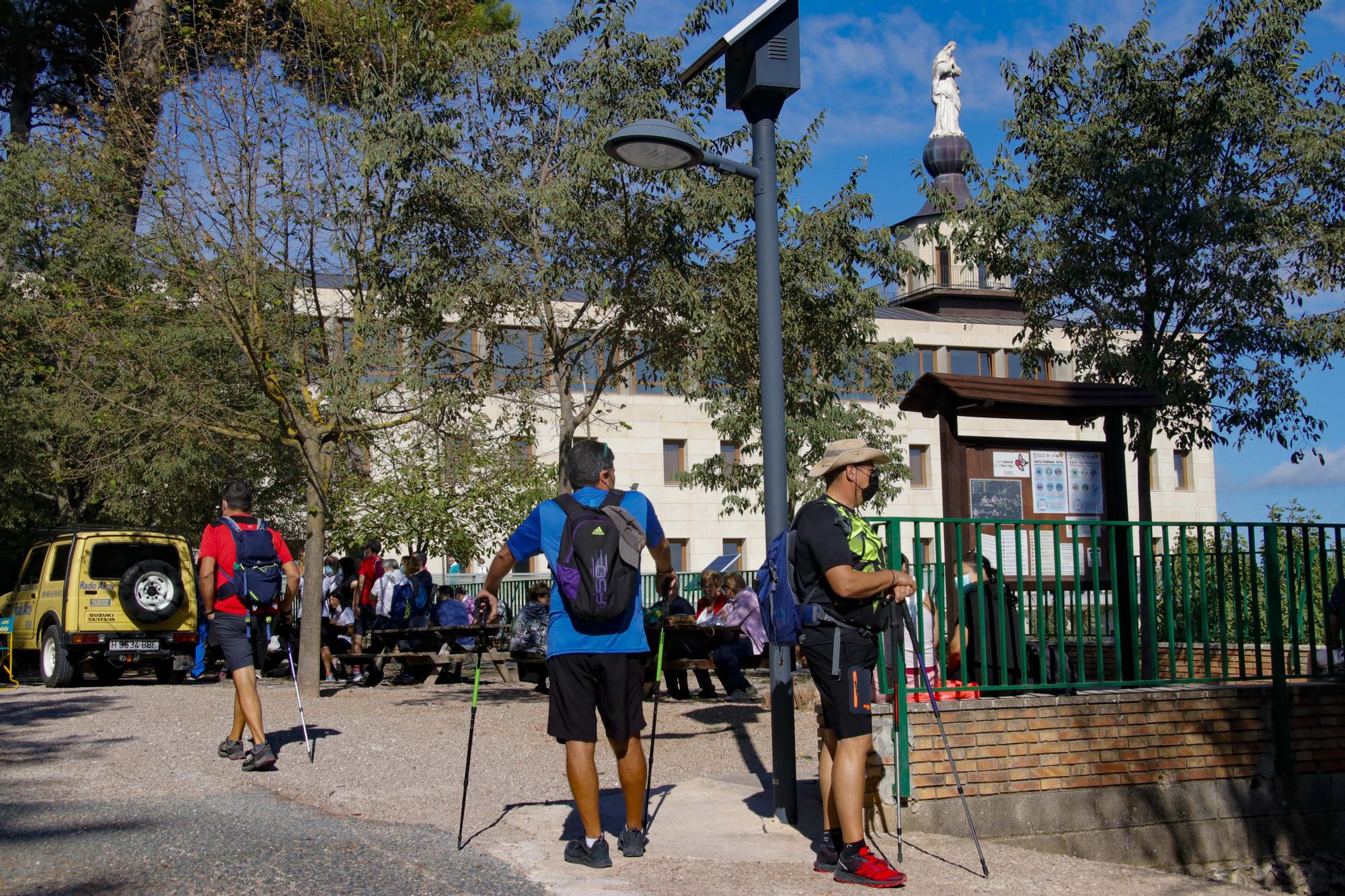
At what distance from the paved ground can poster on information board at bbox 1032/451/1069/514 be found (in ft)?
7.61

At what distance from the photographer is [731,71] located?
23.6 feet

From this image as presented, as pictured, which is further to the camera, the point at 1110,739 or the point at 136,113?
the point at 136,113

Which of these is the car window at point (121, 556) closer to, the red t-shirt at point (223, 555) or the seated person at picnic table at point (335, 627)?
the seated person at picnic table at point (335, 627)

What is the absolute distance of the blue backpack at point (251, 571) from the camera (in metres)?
7.96

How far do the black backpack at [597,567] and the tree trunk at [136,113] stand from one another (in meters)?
9.60

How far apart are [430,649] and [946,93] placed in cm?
5034

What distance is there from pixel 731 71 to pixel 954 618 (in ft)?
11.0

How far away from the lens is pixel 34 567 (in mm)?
18156

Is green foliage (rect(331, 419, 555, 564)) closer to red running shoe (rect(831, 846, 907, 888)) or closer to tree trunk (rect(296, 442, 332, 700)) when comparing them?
tree trunk (rect(296, 442, 332, 700))

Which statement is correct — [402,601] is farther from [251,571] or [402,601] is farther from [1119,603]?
[1119,603]

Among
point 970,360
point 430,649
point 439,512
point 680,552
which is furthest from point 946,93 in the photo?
point 430,649

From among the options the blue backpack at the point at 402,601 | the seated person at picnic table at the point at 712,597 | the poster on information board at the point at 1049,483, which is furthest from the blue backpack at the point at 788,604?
the blue backpack at the point at 402,601

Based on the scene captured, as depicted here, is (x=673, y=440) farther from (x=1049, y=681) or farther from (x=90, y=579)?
(x=1049, y=681)

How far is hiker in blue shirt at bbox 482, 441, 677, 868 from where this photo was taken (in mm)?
5375
